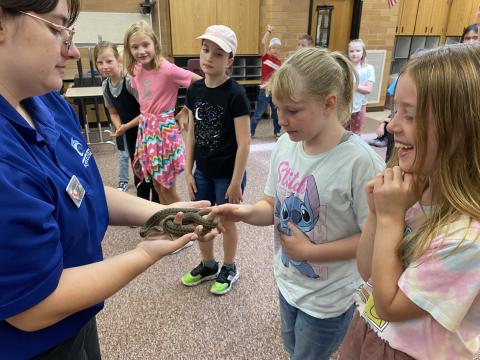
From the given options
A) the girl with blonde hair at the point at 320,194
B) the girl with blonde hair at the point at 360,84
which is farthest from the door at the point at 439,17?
the girl with blonde hair at the point at 320,194

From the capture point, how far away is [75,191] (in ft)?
2.72

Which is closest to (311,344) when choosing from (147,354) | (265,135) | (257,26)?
(147,354)

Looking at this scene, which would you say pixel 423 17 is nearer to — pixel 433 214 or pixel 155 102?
pixel 155 102

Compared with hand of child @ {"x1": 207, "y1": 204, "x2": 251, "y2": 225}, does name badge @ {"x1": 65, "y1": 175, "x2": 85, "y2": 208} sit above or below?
above

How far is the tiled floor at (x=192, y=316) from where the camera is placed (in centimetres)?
187

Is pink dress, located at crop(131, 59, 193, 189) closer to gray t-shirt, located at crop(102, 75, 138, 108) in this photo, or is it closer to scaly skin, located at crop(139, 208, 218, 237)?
gray t-shirt, located at crop(102, 75, 138, 108)

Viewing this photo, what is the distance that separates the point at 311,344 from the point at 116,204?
2.65 ft

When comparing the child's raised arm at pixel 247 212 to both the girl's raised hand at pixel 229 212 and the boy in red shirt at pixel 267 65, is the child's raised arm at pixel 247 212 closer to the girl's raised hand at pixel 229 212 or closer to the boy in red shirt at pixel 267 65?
the girl's raised hand at pixel 229 212

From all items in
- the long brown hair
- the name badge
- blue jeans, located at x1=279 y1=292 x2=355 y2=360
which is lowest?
blue jeans, located at x1=279 y1=292 x2=355 y2=360

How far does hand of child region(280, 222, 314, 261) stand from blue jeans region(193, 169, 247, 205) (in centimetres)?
96

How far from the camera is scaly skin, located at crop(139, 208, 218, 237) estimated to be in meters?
1.21

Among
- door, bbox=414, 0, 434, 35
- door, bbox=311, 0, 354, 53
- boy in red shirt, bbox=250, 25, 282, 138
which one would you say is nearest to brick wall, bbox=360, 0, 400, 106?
door, bbox=311, 0, 354, 53

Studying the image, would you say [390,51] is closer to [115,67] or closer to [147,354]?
[115,67]

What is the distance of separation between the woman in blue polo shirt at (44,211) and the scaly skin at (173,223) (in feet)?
0.78
